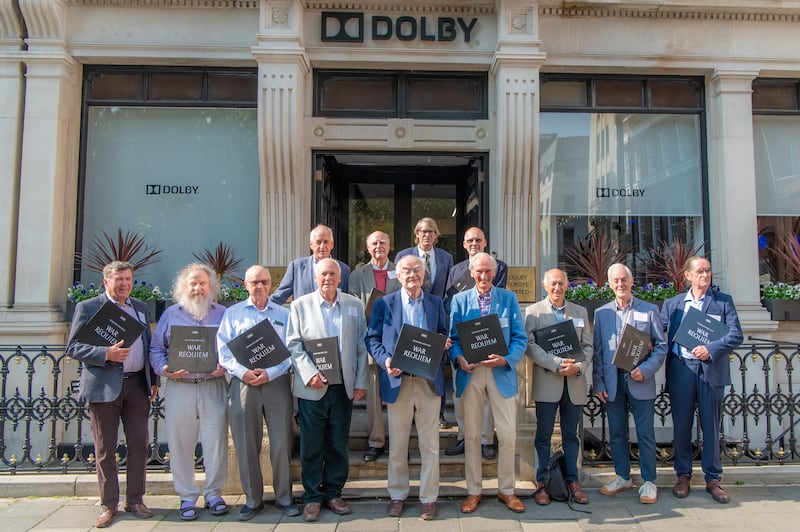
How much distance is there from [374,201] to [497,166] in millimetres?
2703

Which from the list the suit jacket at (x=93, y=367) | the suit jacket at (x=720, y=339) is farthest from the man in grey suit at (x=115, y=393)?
the suit jacket at (x=720, y=339)

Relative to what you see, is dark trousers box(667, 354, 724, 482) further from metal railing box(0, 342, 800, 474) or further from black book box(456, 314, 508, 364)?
black book box(456, 314, 508, 364)

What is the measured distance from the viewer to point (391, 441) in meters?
4.89

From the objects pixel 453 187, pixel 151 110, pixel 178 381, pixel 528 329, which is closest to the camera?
pixel 178 381

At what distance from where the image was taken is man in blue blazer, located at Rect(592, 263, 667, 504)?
5129 millimetres

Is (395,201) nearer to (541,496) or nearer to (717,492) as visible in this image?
(541,496)

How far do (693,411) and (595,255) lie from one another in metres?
2.92

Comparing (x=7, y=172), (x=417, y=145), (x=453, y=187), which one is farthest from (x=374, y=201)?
(x=7, y=172)

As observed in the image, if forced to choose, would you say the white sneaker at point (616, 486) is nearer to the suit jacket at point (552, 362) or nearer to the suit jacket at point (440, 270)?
the suit jacket at point (552, 362)

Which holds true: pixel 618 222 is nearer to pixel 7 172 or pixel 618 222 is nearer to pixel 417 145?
pixel 417 145

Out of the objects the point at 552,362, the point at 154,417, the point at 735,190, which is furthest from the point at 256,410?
the point at 735,190

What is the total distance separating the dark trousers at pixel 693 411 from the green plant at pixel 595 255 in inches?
101

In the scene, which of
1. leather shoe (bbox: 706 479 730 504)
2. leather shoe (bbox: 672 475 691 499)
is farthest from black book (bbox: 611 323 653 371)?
leather shoe (bbox: 706 479 730 504)

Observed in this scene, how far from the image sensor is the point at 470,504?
4871mm
